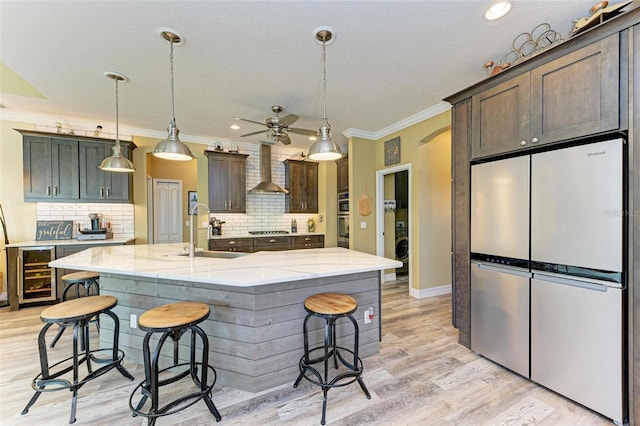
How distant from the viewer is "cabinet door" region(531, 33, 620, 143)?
1.61m

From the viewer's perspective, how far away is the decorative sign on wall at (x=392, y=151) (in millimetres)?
4441

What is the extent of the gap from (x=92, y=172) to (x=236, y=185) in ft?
7.41

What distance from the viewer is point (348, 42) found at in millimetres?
A: 2221

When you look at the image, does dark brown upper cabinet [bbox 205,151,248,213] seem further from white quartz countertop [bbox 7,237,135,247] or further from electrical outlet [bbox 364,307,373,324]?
electrical outlet [bbox 364,307,373,324]

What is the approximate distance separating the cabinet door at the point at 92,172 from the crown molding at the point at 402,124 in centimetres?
409

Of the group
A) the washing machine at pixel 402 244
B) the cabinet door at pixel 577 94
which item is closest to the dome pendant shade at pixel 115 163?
the cabinet door at pixel 577 94

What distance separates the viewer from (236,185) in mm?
5305

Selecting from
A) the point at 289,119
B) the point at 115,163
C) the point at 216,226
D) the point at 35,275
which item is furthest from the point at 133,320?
the point at 216,226

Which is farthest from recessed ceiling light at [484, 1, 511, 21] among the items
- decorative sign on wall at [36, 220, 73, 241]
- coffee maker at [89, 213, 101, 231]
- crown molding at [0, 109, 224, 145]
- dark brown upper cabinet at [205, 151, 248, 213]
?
decorative sign on wall at [36, 220, 73, 241]

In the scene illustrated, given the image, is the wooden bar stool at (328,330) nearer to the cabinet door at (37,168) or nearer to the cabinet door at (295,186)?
the cabinet door at (295,186)

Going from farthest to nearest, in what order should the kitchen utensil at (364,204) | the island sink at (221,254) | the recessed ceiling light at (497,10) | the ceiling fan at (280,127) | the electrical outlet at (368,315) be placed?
the kitchen utensil at (364,204)
the ceiling fan at (280,127)
the island sink at (221,254)
the electrical outlet at (368,315)
the recessed ceiling light at (497,10)

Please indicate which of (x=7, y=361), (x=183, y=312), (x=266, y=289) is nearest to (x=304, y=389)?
(x=266, y=289)

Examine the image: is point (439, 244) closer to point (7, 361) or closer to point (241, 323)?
point (241, 323)

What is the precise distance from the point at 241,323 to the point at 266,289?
1.03ft
